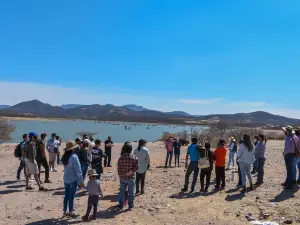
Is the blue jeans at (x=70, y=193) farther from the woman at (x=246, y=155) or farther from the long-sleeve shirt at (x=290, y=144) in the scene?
the long-sleeve shirt at (x=290, y=144)

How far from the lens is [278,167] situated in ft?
57.0

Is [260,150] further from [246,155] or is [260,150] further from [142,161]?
[142,161]

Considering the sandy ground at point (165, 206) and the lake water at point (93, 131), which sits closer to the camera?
the sandy ground at point (165, 206)

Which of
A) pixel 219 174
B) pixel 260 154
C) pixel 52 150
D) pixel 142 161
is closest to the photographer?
pixel 142 161

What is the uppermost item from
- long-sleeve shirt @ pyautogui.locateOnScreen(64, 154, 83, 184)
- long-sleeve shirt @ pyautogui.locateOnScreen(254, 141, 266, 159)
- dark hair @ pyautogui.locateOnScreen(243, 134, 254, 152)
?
dark hair @ pyautogui.locateOnScreen(243, 134, 254, 152)

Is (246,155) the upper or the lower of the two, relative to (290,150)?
lower

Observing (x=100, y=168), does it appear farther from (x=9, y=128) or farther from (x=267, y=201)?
(x=9, y=128)

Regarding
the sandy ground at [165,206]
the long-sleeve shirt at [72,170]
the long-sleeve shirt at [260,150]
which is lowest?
the sandy ground at [165,206]

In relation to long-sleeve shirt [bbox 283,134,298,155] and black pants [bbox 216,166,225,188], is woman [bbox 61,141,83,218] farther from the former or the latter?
long-sleeve shirt [bbox 283,134,298,155]

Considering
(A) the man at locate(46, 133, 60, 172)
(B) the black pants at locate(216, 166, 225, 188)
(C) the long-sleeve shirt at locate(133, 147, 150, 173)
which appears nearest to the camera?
(C) the long-sleeve shirt at locate(133, 147, 150, 173)

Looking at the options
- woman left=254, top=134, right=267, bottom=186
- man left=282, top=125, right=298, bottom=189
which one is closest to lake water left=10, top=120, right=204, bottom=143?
woman left=254, top=134, right=267, bottom=186

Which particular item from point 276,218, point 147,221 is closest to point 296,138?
point 276,218

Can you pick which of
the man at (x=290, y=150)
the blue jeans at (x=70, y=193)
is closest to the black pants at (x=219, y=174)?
the man at (x=290, y=150)

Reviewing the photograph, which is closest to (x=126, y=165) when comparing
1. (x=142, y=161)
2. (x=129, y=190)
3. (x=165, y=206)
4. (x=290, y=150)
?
(x=129, y=190)
